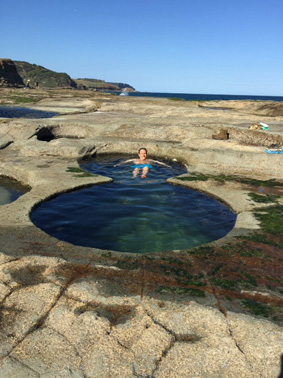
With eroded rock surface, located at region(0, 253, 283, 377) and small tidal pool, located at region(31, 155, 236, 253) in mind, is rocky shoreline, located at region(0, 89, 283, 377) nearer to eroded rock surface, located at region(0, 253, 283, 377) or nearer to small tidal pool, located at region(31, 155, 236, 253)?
eroded rock surface, located at region(0, 253, 283, 377)

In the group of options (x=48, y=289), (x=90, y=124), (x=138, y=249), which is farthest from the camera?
(x=90, y=124)

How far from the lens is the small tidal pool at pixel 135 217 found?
5.13 metres

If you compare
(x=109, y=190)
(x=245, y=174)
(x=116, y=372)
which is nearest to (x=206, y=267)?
(x=116, y=372)

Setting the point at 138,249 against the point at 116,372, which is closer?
the point at 116,372

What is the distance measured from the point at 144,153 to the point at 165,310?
6.83 metres

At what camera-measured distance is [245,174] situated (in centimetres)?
818

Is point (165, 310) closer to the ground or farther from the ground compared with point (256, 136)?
closer to the ground

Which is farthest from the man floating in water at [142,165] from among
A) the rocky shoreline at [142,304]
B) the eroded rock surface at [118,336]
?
the eroded rock surface at [118,336]

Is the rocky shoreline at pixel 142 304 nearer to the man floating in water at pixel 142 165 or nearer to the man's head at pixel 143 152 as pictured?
the man floating in water at pixel 142 165

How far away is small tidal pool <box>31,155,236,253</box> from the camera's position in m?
5.13

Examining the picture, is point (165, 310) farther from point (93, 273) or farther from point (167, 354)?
point (93, 273)

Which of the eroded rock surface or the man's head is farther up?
the man's head

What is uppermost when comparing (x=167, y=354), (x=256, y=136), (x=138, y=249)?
(x=256, y=136)

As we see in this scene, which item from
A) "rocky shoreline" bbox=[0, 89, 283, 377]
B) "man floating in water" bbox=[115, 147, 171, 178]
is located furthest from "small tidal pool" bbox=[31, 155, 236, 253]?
"man floating in water" bbox=[115, 147, 171, 178]
